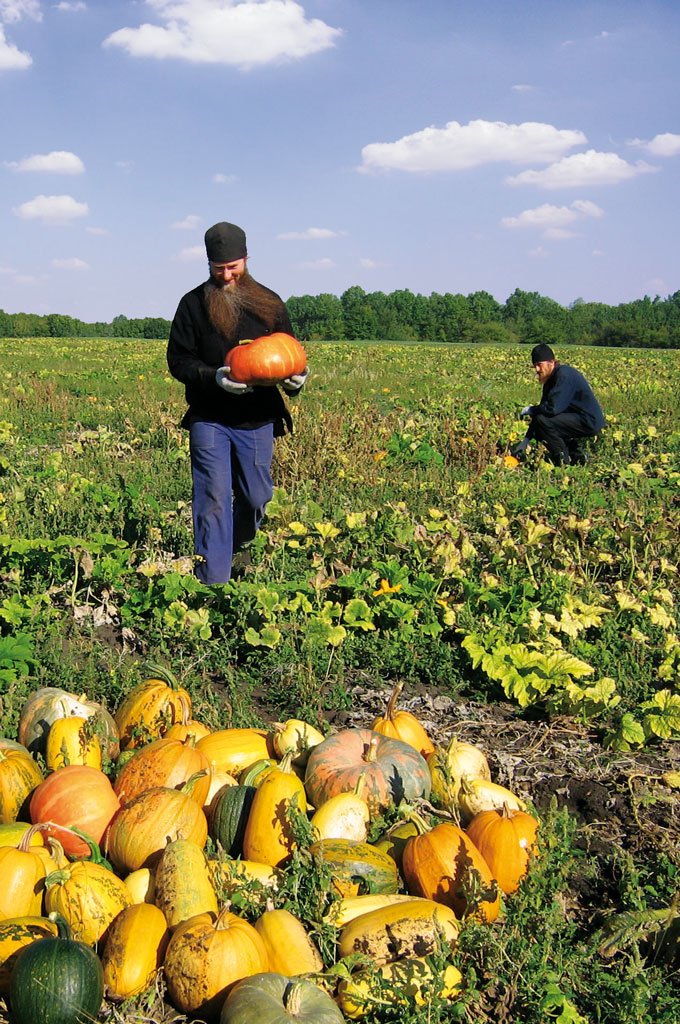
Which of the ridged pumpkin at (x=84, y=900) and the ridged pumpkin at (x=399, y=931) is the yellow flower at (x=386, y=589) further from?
the ridged pumpkin at (x=84, y=900)

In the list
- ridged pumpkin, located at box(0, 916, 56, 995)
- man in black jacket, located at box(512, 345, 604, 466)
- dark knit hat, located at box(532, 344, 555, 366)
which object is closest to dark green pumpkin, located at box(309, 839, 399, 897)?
ridged pumpkin, located at box(0, 916, 56, 995)

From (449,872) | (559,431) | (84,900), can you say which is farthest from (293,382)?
(559,431)

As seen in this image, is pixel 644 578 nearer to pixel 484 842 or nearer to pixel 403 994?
pixel 484 842

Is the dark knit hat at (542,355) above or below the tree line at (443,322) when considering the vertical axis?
below

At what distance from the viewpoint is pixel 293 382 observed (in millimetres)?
5426

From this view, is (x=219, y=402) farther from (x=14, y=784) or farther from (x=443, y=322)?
(x=443, y=322)

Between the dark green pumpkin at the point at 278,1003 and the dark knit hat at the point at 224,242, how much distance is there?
156 inches

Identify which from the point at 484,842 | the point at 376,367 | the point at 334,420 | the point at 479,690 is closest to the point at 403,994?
the point at 484,842

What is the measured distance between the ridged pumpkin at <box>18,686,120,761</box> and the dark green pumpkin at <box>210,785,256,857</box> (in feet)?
2.04

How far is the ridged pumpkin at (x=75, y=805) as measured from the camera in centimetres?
284

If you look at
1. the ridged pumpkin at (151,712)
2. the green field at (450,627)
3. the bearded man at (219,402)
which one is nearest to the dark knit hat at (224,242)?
the bearded man at (219,402)

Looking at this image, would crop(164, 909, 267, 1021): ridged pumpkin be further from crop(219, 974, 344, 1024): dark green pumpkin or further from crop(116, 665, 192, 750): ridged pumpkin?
crop(116, 665, 192, 750): ridged pumpkin

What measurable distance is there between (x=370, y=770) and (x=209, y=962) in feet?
2.99

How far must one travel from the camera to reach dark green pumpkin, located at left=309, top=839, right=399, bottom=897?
262 centimetres
